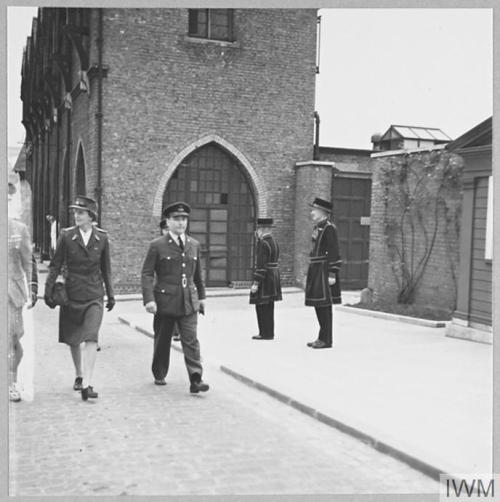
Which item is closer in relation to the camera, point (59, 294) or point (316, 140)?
point (59, 294)

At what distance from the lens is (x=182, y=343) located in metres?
6.20

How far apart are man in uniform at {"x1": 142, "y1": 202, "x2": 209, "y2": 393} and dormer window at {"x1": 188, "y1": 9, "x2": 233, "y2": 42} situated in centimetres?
157

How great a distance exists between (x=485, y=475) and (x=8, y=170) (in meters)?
3.43

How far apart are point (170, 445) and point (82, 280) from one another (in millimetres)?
1707

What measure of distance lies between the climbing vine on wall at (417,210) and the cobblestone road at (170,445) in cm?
506

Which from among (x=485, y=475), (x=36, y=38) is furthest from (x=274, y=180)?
(x=485, y=475)

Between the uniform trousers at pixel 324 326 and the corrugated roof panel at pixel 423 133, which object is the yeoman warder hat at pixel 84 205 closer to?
the uniform trousers at pixel 324 326

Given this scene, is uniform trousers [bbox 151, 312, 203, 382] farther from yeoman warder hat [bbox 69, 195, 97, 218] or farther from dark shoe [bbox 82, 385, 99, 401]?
yeoman warder hat [bbox 69, 195, 97, 218]

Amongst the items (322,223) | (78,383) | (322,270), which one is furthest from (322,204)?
(78,383)

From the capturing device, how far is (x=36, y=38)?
5.81 m

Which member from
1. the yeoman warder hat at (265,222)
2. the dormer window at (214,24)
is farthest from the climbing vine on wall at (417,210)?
the dormer window at (214,24)

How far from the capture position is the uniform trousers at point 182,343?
20.3ft

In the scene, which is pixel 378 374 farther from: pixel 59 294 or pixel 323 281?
pixel 59 294

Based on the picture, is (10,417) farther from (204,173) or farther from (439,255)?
(439,255)
